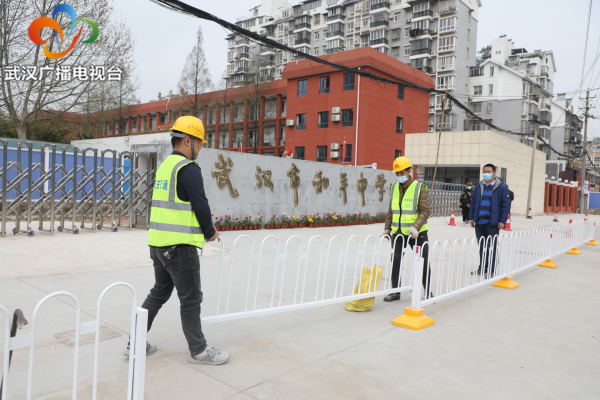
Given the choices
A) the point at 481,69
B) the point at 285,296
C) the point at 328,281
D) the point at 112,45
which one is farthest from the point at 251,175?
the point at 481,69

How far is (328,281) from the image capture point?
6.28m

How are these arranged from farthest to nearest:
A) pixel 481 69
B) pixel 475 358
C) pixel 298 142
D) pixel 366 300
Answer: pixel 481 69 → pixel 298 142 → pixel 366 300 → pixel 475 358

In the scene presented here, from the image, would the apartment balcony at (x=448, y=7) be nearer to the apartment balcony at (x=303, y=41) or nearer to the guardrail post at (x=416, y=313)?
the apartment balcony at (x=303, y=41)

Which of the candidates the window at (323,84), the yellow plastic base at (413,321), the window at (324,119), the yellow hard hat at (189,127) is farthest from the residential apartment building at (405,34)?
the yellow hard hat at (189,127)

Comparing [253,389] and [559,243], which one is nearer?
[253,389]

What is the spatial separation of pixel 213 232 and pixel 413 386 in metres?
1.83

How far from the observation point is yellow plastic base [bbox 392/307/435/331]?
4242mm

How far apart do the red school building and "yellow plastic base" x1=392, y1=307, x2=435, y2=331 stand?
23408 millimetres

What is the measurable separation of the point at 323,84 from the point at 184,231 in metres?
31.7

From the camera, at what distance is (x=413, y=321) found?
429 cm

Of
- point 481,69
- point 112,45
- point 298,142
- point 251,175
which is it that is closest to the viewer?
point 251,175

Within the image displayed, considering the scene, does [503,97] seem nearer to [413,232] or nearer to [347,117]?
[347,117]

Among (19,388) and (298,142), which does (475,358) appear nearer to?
(19,388)

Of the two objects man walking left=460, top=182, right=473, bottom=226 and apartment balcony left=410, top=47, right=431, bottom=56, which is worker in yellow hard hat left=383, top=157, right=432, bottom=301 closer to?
man walking left=460, top=182, right=473, bottom=226
